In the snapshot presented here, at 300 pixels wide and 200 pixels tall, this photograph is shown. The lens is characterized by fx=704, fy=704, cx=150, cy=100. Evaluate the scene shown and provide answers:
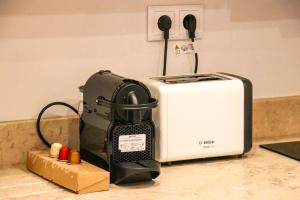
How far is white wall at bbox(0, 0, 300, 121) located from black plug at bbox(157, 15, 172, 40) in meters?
0.05

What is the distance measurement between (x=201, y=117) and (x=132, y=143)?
9.9 inches

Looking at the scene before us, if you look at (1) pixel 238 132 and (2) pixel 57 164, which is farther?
(1) pixel 238 132

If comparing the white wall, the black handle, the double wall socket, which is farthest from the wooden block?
the double wall socket

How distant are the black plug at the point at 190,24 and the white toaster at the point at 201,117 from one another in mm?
195

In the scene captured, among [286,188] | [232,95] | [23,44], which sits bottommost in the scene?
[286,188]

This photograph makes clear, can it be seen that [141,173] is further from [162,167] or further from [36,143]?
[36,143]

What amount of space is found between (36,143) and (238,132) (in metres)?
0.60

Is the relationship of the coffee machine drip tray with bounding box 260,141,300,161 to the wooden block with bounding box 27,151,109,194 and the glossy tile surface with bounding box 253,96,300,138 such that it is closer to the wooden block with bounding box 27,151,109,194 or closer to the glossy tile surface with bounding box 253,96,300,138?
the glossy tile surface with bounding box 253,96,300,138

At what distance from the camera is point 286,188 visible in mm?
1841

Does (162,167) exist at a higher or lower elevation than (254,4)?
lower

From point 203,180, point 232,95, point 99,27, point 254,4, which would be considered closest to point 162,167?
point 203,180

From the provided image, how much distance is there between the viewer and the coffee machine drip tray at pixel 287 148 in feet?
7.08

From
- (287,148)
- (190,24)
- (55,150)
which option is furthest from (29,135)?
(287,148)

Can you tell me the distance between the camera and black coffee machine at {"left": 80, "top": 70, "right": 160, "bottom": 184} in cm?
184
